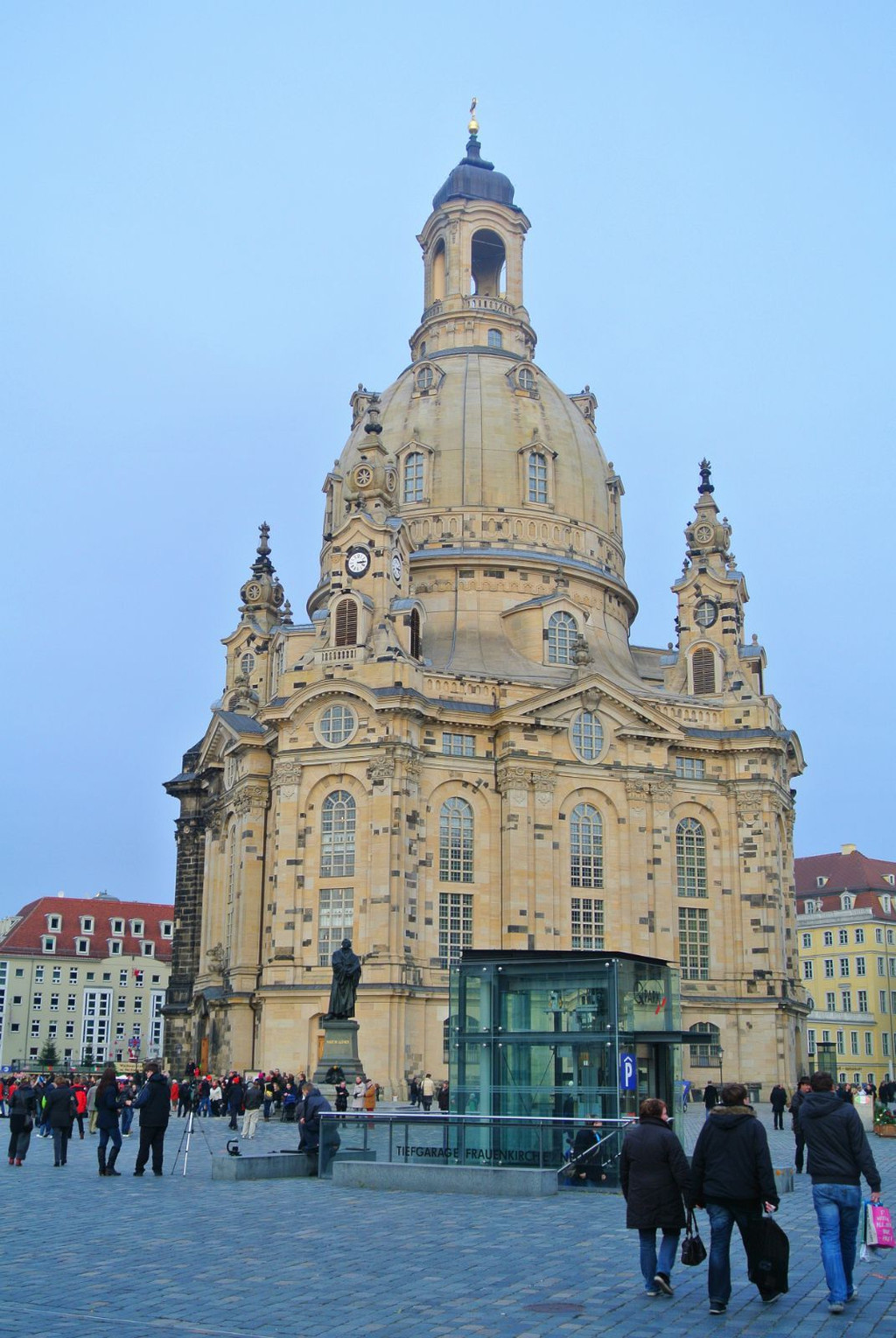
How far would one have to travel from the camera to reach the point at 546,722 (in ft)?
204

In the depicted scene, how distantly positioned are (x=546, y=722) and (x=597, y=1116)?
3638cm

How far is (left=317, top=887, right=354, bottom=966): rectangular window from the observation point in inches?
2317

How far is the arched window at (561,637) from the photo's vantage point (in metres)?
67.5

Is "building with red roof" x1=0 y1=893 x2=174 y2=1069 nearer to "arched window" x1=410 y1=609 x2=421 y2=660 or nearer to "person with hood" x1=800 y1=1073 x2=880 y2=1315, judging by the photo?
"arched window" x1=410 y1=609 x2=421 y2=660

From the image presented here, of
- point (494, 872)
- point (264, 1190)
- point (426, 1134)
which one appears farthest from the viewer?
point (494, 872)

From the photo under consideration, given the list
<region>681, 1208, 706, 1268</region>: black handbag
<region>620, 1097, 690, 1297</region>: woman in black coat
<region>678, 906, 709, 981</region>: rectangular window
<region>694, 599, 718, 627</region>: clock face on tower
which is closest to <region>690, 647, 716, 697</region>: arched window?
<region>694, 599, 718, 627</region>: clock face on tower

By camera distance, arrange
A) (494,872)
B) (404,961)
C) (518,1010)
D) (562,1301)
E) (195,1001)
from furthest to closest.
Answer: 1. (195,1001)
2. (494,872)
3. (404,961)
4. (518,1010)
5. (562,1301)

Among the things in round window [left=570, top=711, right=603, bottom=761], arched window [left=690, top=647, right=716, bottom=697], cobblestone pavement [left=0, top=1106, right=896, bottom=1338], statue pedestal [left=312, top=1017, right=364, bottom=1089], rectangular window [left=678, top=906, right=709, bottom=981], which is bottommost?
cobblestone pavement [left=0, top=1106, right=896, bottom=1338]

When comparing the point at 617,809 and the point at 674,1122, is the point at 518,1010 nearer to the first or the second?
the point at 674,1122

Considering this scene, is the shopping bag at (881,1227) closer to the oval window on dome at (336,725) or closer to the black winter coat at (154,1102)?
the black winter coat at (154,1102)

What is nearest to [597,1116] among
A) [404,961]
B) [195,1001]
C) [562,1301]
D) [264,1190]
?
[264,1190]

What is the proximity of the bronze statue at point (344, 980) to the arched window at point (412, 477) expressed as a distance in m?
34.0

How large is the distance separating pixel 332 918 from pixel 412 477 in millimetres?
23880

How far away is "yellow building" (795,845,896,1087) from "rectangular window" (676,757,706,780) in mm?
30489
